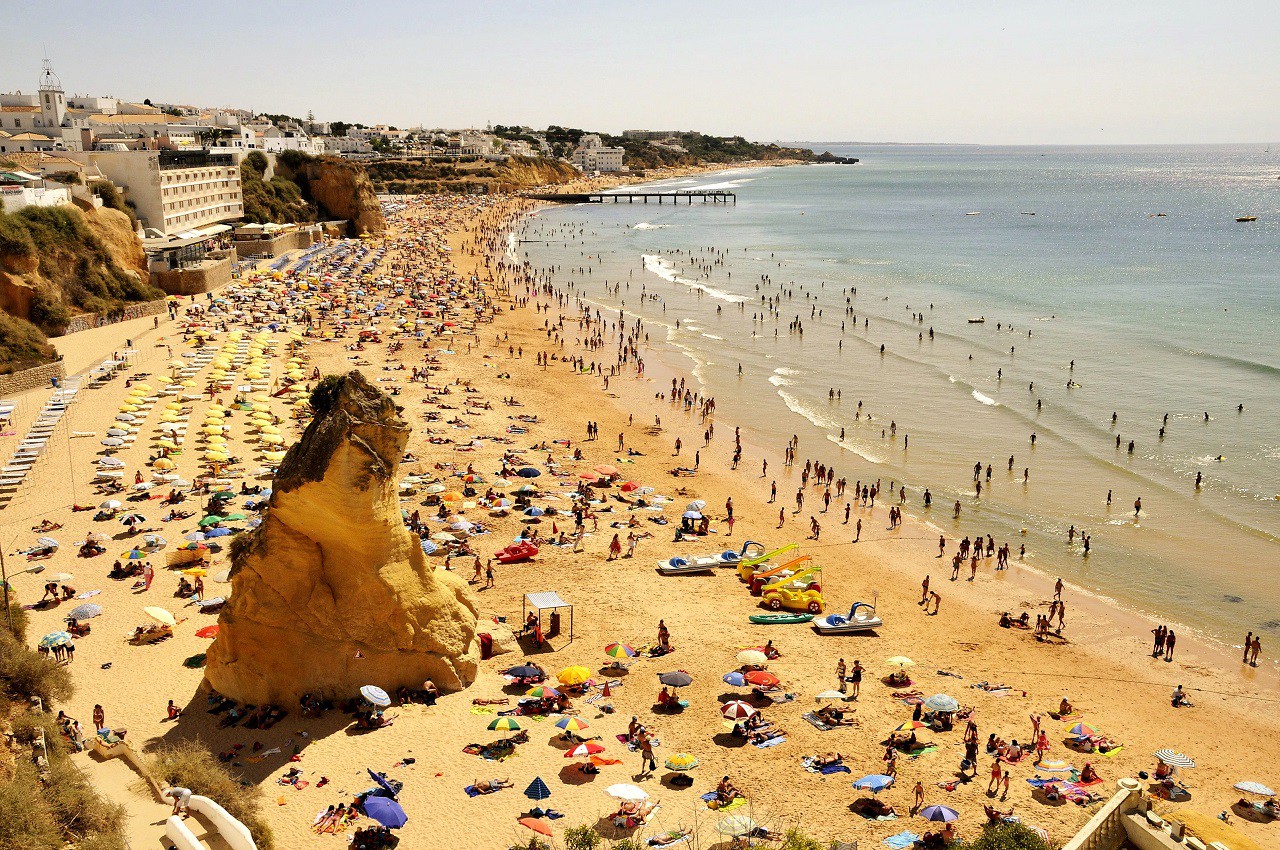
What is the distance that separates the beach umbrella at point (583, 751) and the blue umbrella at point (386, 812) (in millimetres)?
2777

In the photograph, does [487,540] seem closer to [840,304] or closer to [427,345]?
[427,345]

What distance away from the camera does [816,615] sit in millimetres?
20312

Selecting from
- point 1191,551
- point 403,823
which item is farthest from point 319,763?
point 1191,551

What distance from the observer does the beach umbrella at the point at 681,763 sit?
46.1 ft

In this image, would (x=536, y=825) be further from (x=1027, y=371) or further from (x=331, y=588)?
(x=1027, y=371)

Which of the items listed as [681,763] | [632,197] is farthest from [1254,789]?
[632,197]

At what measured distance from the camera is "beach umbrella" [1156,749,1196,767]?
15.0 meters

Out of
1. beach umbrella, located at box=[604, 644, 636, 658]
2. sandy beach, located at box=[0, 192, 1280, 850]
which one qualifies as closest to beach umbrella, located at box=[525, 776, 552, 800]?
sandy beach, located at box=[0, 192, 1280, 850]

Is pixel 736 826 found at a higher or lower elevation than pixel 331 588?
lower

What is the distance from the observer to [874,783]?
1391cm

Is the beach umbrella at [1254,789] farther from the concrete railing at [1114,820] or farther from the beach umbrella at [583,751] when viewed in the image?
the beach umbrella at [583,751]

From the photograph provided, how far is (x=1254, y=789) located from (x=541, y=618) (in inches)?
509

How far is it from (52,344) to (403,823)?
34.9m

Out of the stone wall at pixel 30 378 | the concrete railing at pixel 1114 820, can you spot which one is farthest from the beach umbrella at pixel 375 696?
the stone wall at pixel 30 378
